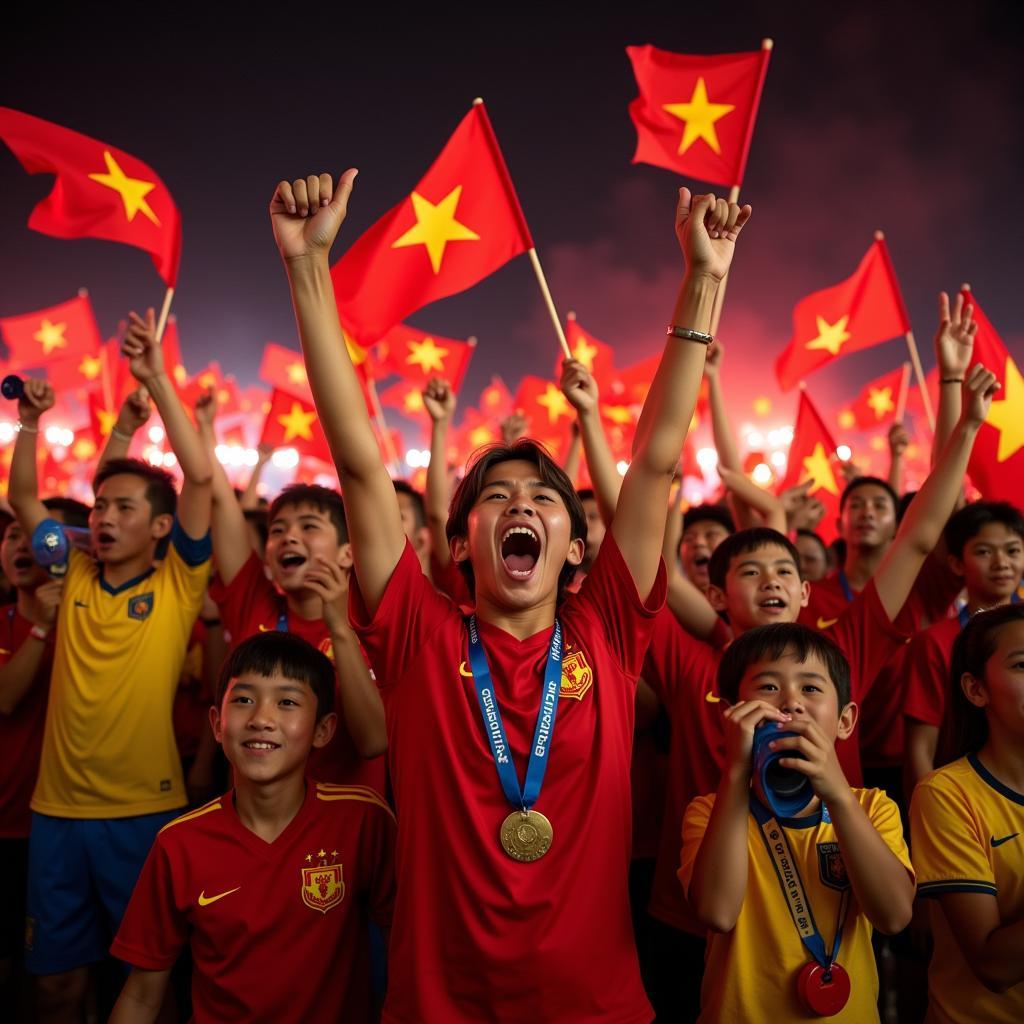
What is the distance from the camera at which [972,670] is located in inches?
86.7

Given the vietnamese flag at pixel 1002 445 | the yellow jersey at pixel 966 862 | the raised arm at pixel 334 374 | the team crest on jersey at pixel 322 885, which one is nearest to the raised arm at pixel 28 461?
the team crest on jersey at pixel 322 885

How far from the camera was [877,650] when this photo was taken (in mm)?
2496

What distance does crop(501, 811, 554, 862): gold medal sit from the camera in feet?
5.29

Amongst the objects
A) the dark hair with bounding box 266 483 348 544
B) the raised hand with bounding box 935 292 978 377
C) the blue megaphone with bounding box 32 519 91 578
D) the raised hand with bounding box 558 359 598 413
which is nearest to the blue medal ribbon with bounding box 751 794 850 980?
the raised hand with bounding box 558 359 598 413

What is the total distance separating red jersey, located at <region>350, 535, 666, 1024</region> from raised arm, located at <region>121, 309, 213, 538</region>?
145 centimetres

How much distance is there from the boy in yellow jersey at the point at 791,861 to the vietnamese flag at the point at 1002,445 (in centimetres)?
234

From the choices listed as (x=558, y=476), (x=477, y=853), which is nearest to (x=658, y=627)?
(x=558, y=476)

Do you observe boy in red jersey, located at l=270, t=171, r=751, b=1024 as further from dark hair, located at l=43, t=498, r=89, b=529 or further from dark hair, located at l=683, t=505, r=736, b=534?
dark hair, located at l=43, t=498, r=89, b=529

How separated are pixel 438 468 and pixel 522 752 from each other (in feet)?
6.51

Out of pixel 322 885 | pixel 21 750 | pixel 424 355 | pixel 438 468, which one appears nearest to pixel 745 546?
pixel 438 468

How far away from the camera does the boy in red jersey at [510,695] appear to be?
1.58m

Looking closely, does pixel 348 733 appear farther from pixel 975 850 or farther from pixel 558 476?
pixel 975 850

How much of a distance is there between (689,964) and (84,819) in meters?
2.07

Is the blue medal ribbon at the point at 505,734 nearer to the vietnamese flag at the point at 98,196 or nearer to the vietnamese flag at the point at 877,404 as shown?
the vietnamese flag at the point at 98,196
